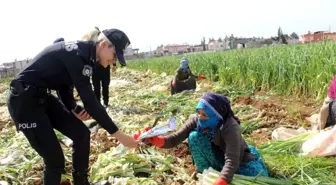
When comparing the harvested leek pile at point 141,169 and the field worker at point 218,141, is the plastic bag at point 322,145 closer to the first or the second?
the field worker at point 218,141

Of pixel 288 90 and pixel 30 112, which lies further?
pixel 288 90

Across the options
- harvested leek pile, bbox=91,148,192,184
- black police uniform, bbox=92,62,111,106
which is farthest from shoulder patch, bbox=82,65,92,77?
black police uniform, bbox=92,62,111,106

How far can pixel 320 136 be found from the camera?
341cm

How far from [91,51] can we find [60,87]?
1.42 feet

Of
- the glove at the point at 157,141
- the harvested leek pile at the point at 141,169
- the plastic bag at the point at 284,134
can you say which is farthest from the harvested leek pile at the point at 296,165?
the glove at the point at 157,141

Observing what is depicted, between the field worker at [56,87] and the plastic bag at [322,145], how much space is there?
1.74 meters

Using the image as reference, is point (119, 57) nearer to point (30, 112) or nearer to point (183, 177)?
point (30, 112)

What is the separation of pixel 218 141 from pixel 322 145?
113 cm

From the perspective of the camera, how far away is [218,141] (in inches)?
112

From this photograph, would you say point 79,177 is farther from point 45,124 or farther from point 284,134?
point 284,134

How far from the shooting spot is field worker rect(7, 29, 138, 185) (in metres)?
2.42

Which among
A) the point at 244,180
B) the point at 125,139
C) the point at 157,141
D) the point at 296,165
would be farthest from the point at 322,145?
the point at 125,139

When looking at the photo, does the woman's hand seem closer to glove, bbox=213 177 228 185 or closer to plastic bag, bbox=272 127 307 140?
glove, bbox=213 177 228 185

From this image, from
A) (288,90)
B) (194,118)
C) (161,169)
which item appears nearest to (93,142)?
(161,169)
